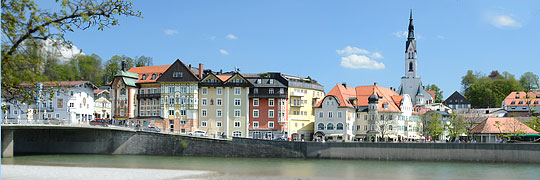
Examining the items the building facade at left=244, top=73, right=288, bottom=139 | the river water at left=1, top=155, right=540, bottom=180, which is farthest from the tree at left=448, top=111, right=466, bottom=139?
the building facade at left=244, top=73, right=288, bottom=139

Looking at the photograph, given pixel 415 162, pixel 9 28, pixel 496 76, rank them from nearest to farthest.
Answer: pixel 9 28
pixel 415 162
pixel 496 76

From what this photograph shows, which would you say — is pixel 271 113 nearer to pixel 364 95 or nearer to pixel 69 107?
pixel 364 95

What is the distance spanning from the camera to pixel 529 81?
476 feet

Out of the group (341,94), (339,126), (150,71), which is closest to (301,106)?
(341,94)

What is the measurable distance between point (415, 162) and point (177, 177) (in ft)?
101

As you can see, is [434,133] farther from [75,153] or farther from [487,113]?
[75,153]

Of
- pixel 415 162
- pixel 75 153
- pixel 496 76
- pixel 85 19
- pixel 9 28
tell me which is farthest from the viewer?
pixel 496 76

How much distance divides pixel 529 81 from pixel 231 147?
103450 millimetres

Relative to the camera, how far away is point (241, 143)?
6950 centimetres

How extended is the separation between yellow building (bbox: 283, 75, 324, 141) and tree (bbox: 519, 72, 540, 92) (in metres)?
80.7

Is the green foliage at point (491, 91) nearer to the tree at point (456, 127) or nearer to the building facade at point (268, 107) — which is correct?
the tree at point (456, 127)

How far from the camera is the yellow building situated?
82.8 m

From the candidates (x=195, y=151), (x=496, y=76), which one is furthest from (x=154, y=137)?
(x=496, y=76)

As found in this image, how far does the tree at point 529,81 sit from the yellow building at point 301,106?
265ft
